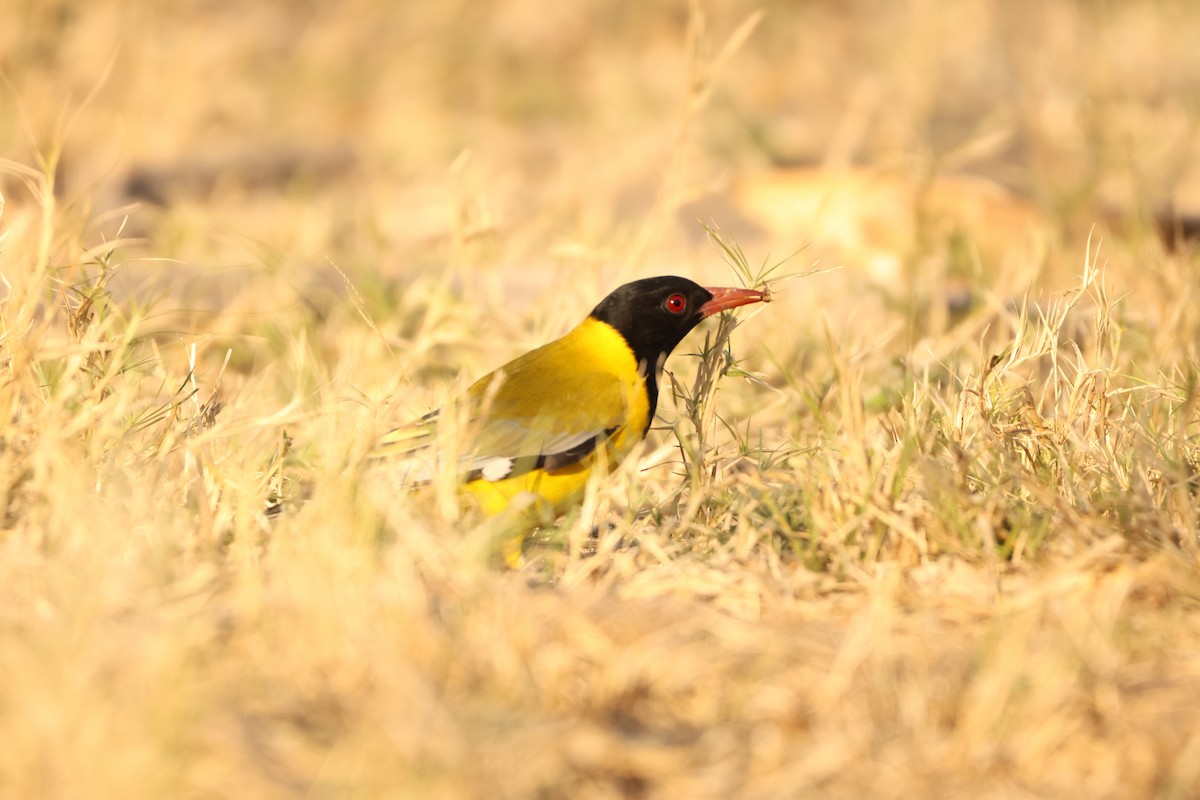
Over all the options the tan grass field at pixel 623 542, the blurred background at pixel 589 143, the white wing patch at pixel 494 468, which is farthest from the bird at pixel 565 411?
the blurred background at pixel 589 143

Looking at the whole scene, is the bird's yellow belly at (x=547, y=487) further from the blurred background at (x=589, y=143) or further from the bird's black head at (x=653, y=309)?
the blurred background at (x=589, y=143)

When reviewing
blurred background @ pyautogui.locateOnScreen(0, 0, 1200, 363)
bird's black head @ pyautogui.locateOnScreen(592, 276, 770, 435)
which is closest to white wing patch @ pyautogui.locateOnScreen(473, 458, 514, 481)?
bird's black head @ pyautogui.locateOnScreen(592, 276, 770, 435)

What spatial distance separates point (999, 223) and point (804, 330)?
2616 millimetres

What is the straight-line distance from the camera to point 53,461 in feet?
9.66

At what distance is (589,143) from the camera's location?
10055mm

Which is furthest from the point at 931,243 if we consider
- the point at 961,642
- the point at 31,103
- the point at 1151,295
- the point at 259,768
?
the point at 31,103

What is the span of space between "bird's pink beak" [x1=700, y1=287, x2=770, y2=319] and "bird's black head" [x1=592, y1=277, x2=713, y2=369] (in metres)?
0.01

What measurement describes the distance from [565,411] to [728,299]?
23.3 inches

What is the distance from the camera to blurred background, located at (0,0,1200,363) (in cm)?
571

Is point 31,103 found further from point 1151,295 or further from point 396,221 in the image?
point 1151,295

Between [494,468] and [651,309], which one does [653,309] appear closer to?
[651,309]

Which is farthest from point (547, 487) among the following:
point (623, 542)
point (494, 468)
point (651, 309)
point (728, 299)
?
point (728, 299)

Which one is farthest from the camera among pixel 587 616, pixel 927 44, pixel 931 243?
pixel 927 44

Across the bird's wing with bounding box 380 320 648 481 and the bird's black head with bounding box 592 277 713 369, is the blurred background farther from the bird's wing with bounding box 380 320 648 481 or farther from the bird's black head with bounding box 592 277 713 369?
the bird's wing with bounding box 380 320 648 481
